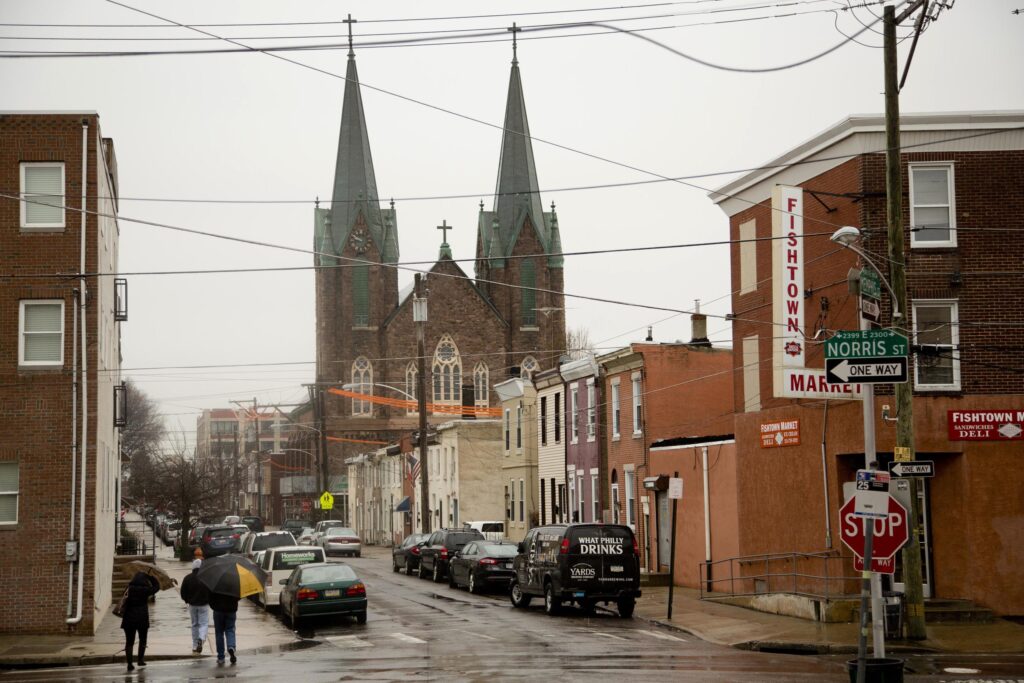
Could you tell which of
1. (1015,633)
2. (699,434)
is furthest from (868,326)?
(699,434)

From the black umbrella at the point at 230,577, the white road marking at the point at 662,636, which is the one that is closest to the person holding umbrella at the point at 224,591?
the black umbrella at the point at 230,577

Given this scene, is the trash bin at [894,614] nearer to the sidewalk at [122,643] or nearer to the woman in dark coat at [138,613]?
the sidewalk at [122,643]

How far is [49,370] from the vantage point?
1021 inches

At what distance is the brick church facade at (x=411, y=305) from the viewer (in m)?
89.9

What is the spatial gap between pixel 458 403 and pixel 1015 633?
231 feet

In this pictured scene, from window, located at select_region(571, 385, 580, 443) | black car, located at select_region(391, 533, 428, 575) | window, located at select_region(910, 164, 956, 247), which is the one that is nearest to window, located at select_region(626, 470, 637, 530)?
window, located at select_region(571, 385, 580, 443)

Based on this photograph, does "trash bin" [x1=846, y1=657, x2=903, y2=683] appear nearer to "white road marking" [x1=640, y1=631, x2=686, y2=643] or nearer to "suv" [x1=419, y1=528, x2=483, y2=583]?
"white road marking" [x1=640, y1=631, x2=686, y2=643]

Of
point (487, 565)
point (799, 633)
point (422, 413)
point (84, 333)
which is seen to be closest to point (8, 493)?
point (84, 333)

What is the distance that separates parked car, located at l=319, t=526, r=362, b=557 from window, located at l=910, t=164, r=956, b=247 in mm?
38453

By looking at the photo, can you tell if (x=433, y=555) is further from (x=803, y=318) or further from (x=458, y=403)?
(x=458, y=403)

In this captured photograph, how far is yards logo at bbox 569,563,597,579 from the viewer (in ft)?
85.9

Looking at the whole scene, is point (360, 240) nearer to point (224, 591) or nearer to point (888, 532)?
point (224, 591)

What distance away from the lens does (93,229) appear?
2609 centimetres

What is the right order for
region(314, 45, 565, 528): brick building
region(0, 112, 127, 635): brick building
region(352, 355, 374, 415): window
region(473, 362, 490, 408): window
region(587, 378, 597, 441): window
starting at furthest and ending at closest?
region(473, 362, 490, 408): window < region(314, 45, 565, 528): brick building < region(352, 355, 374, 415): window < region(587, 378, 597, 441): window < region(0, 112, 127, 635): brick building
